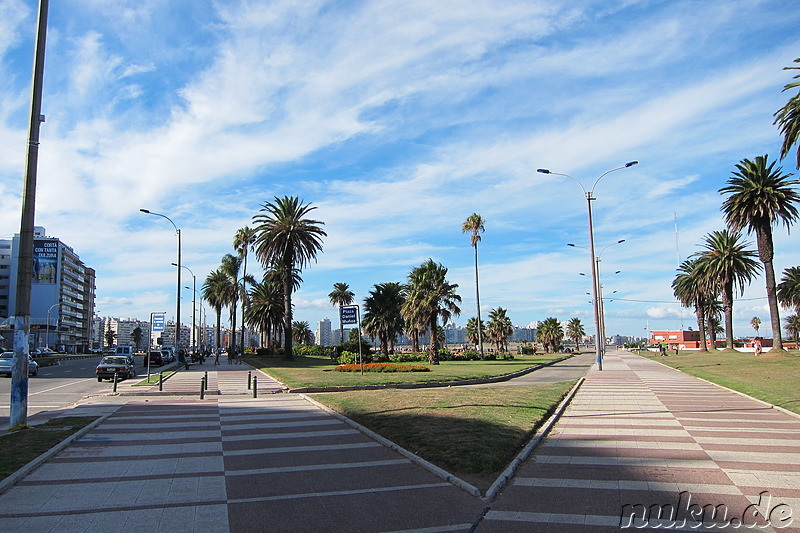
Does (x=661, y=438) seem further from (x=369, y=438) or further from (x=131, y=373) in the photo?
(x=131, y=373)

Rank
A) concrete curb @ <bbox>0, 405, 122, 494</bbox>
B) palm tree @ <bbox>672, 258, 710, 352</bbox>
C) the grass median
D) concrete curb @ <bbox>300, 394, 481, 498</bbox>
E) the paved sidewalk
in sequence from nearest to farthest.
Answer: the paved sidewalk < concrete curb @ <bbox>300, 394, 481, 498</bbox> < concrete curb @ <bbox>0, 405, 122, 494</bbox> < the grass median < palm tree @ <bbox>672, 258, 710, 352</bbox>

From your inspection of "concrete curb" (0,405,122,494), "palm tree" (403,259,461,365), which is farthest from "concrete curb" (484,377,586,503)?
"palm tree" (403,259,461,365)

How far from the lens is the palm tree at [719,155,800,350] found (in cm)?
4747

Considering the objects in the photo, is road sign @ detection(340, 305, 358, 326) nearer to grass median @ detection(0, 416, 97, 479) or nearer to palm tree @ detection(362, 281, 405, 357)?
grass median @ detection(0, 416, 97, 479)

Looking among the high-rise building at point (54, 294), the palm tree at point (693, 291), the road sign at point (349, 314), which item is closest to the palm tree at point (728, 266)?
the palm tree at point (693, 291)

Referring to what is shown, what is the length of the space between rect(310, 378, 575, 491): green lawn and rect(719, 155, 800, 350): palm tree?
36986 mm

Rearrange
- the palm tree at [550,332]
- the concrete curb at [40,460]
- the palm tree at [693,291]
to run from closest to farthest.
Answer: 1. the concrete curb at [40,460]
2. the palm tree at [693,291]
3. the palm tree at [550,332]

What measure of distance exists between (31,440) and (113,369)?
2217 cm

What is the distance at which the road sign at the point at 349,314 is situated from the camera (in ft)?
98.1

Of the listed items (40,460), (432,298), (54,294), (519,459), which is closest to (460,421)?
(519,459)

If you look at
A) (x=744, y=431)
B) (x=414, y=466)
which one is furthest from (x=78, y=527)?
(x=744, y=431)

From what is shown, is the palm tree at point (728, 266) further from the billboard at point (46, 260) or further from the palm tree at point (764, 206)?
the billboard at point (46, 260)

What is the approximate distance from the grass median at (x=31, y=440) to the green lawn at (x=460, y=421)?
592 centimetres

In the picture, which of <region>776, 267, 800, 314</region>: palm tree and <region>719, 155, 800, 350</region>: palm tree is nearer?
<region>719, 155, 800, 350</region>: palm tree
